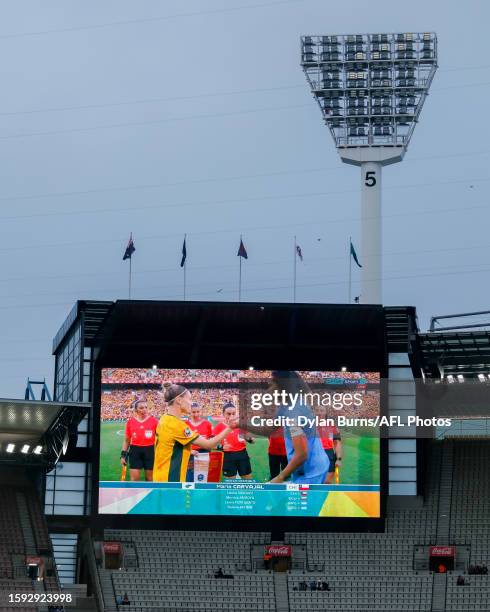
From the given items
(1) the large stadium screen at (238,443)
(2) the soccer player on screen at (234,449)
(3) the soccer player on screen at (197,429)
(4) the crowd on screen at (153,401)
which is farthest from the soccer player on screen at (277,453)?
(3) the soccer player on screen at (197,429)

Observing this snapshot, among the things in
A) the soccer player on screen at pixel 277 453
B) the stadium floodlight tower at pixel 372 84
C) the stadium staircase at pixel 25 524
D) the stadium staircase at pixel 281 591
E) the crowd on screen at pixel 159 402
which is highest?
the stadium floodlight tower at pixel 372 84

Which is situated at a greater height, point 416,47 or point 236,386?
point 416,47

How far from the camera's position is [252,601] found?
6325 centimetres

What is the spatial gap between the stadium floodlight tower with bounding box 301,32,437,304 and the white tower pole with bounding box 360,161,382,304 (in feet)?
3.02

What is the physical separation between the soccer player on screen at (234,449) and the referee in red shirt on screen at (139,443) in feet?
8.15

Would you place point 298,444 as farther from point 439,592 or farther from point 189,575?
point 439,592

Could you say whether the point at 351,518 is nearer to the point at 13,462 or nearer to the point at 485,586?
the point at 485,586

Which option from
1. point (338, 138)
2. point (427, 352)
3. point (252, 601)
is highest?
point (338, 138)

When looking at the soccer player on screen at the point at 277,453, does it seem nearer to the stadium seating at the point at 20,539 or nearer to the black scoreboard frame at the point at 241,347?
the black scoreboard frame at the point at 241,347

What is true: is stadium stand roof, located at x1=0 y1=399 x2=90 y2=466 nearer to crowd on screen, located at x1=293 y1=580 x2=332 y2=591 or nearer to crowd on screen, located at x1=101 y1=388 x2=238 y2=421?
crowd on screen, located at x1=101 y1=388 x2=238 y2=421

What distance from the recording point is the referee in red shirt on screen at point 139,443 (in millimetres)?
64188

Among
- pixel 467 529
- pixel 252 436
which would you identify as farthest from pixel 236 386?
pixel 467 529

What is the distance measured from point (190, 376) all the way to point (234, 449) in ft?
10.8

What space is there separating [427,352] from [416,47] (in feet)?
58.7
